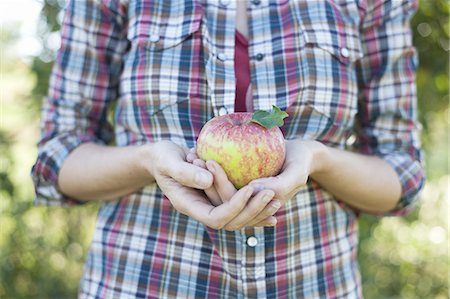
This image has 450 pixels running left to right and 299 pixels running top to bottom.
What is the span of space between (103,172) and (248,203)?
39 centimetres

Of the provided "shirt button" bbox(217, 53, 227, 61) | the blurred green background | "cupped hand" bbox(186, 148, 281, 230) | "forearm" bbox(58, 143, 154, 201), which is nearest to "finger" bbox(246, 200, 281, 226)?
"cupped hand" bbox(186, 148, 281, 230)

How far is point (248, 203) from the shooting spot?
0.95 m

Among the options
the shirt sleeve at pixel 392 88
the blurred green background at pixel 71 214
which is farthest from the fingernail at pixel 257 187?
the blurred green background at pixel 71 214

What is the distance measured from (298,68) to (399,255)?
2.42 meters

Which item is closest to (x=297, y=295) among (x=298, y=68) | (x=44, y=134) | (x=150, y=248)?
(x=150, y=248)

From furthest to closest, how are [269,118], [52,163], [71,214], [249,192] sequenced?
[71,214] < [52,163] < [269,118] < [249,192]

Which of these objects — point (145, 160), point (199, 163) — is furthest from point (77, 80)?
point (199, 163)

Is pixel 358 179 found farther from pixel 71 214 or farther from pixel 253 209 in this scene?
pixel 71 214

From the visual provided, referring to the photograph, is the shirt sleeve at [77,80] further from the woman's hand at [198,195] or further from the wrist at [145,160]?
the woman's hand at [198,195]

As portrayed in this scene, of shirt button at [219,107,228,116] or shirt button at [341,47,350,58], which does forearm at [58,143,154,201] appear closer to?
shirt button at [219,107,228,116]

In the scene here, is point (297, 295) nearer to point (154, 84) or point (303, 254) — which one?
point (303, 254)

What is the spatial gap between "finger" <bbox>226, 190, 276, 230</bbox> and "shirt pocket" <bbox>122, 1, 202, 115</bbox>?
0.31m

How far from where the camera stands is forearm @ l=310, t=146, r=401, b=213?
46.5 inches

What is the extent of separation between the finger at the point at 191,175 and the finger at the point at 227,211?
0.13 ft
